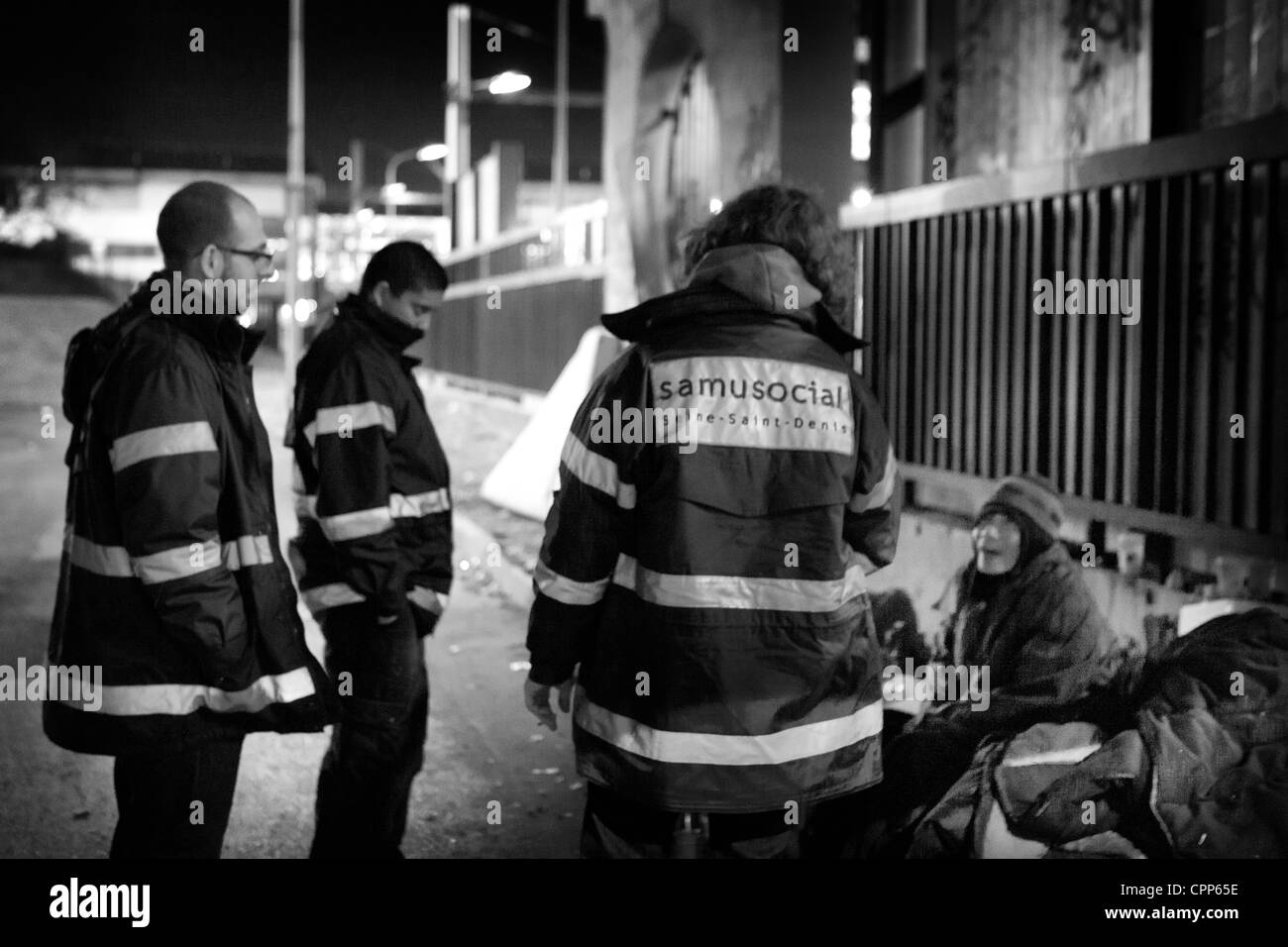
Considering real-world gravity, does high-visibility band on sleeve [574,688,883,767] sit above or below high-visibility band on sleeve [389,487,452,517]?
below

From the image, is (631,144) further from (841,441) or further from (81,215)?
(841,441)

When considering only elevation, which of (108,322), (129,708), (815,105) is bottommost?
(129,708)

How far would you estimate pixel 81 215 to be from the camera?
4.79 meters

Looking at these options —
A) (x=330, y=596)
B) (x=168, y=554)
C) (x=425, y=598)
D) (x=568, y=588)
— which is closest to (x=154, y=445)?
(x=168, y=554)

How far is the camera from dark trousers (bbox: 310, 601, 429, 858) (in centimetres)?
379

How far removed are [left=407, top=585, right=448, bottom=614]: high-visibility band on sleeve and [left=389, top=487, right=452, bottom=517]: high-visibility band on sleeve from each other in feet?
0.70

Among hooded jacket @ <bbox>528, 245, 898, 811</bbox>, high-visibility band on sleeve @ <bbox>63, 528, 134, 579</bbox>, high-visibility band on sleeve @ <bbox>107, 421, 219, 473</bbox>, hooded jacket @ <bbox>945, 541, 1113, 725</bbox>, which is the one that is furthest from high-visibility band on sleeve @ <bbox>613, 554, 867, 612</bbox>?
hooded jacket @ <bbox>945, 541, 1113, 725</bbox>

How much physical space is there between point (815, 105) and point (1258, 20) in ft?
8.30

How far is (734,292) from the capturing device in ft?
9.45

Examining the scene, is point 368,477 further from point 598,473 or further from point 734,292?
point 734,292

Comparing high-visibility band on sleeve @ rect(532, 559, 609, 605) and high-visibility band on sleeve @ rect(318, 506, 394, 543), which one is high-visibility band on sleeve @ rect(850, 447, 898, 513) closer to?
high-visibility band on sleeve @ rect(532, 559, 609, 605)

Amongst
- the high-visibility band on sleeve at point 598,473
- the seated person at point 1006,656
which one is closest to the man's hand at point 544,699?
the high-visibility band on sleeve at point 598,473

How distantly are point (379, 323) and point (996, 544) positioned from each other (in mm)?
2098
